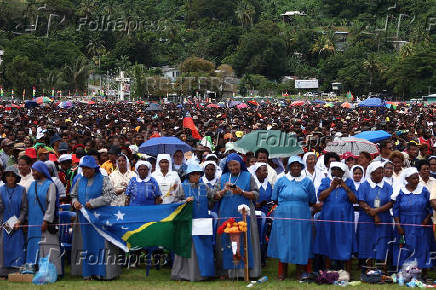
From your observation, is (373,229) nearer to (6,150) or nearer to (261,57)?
(6,150)

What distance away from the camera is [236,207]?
8.92 metres

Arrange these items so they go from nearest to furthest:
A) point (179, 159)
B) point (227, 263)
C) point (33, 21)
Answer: point (227, 263) < point (179, 159) < point (33, 21)

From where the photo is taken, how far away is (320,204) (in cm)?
894

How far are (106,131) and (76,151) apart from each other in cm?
732

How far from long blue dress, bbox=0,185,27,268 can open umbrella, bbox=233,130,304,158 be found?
430cm

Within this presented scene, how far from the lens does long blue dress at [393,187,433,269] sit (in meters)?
8.65

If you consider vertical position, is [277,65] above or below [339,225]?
above

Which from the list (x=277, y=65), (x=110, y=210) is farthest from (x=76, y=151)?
(x=277, y=65)

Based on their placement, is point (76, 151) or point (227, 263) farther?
point (76, 151)

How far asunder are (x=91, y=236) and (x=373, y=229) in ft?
10.4

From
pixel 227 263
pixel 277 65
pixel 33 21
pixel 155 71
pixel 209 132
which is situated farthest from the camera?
pixel 33 21

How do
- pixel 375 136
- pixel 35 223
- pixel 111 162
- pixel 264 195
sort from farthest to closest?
pixel 375 136 → pixel 111 162 → pixel 264 195 → pixel 35 223

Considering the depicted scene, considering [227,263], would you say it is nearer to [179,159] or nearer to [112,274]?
[112,274]

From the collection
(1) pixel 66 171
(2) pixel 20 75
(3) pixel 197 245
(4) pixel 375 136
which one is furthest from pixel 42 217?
(2) pixel 20 75
